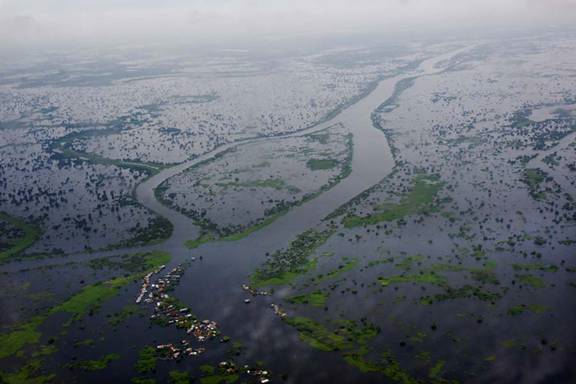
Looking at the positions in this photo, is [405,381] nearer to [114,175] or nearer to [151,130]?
[114,175]

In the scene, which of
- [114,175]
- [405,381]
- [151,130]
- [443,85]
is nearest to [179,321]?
[405,381]

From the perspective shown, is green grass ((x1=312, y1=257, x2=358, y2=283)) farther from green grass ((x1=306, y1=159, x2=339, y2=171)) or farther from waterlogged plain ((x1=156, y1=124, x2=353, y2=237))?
green grass ((x1=306, y1=159, x2=339, y2=171))

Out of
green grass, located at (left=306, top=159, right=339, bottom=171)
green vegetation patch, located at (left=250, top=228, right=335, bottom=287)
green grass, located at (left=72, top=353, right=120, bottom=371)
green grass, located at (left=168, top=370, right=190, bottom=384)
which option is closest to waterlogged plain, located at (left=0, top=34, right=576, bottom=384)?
green grass, located at (left=72, top=353, right=120, bottom=371)

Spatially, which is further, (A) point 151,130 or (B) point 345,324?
(A) point 151,130

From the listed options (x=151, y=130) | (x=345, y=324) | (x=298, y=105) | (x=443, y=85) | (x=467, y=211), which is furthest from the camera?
(x=443, y=85)

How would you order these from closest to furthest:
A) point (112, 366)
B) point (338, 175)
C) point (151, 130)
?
point (112, 366) → point (338, 175) → point (151, 130)

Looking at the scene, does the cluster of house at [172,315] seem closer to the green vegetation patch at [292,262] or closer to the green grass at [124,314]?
the green grass at [124,314]

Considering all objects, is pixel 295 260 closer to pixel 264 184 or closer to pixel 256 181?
pixel 264 184

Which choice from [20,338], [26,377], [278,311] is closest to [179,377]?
[278,311]
